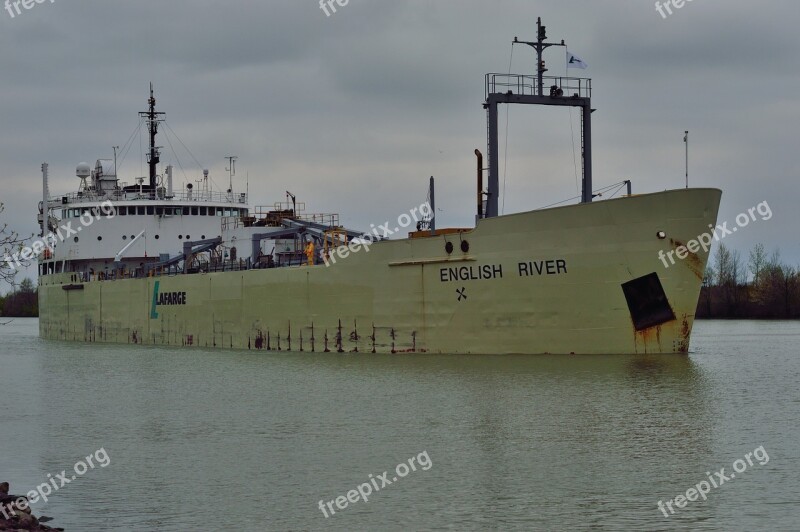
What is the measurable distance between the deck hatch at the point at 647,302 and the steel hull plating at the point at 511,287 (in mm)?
107

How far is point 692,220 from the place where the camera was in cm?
2094

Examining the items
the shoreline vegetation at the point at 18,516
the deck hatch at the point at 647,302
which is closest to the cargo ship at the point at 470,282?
the deck hatch at the point at 647,302

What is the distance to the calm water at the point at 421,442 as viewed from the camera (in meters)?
10.7

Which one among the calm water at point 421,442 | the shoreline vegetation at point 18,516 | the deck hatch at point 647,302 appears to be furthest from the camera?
the deck hatch at point 647,302

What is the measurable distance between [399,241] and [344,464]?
40.0 feet

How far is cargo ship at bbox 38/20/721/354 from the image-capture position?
70.0 ft

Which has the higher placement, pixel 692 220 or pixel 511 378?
pixel 692 220

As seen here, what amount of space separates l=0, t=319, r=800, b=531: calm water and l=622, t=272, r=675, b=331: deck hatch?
34.8 inches

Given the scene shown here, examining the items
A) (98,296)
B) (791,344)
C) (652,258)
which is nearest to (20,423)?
(652,258)

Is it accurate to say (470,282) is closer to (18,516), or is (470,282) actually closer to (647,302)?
(647,302)

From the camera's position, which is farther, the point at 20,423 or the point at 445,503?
the point at 20,423

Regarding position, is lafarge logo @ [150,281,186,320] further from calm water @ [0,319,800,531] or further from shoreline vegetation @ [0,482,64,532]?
shoreline vegetation @ [0,482,64,532]

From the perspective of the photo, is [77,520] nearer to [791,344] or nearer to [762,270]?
[791,344]

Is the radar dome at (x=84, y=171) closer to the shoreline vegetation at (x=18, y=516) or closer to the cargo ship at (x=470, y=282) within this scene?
the cargo ship at (x=470, y=282)
